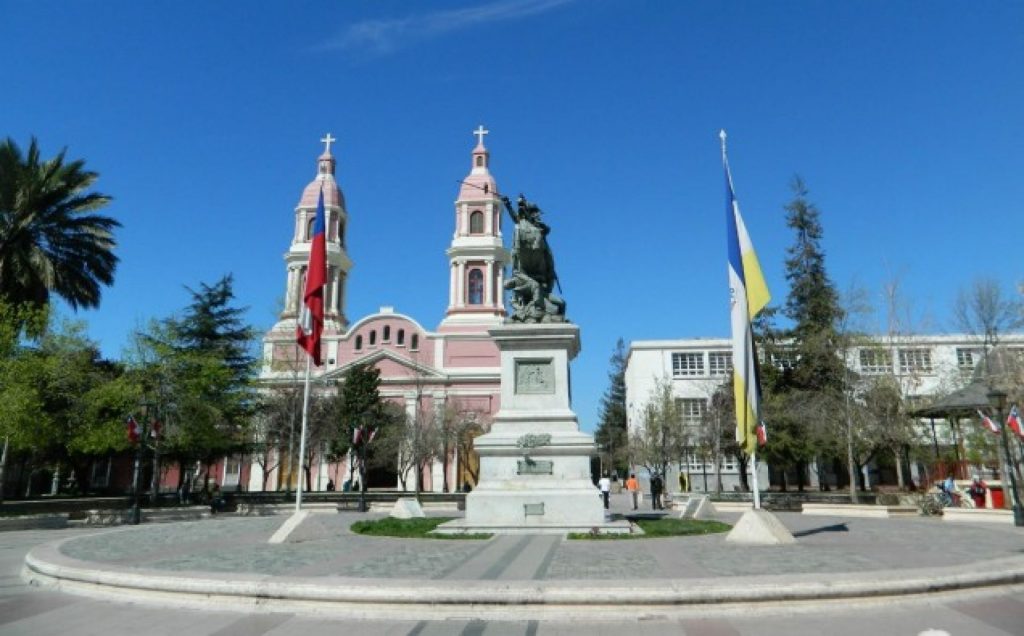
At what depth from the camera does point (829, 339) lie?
35.7m

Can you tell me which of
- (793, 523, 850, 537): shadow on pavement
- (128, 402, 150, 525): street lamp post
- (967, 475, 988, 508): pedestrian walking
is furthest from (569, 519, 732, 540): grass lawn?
(128, 402, 150, 525): street lamp post

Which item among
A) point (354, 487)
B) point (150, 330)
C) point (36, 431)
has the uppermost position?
point (150, 330)

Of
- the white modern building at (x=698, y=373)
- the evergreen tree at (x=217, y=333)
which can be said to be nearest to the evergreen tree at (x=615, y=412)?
the white modern building at (x=698, y=373)

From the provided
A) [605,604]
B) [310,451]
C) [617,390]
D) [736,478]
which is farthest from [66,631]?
[617,390]

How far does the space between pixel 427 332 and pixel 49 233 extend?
34.5 metres

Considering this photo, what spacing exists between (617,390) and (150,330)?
234ft

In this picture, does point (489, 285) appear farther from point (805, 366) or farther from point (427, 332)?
point (805, 366)

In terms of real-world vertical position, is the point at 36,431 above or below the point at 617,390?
below

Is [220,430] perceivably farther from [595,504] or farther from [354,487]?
[595,504]

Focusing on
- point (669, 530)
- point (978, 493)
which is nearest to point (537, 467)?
point (669, 530)

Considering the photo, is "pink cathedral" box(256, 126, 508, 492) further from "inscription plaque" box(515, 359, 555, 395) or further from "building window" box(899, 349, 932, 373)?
"inscription plaque" box(515, 359, 555, 395)

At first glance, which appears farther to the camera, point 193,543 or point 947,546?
point 193,543

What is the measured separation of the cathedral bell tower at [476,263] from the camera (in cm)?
5972

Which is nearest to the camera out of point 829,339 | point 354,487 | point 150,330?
point 150,330
